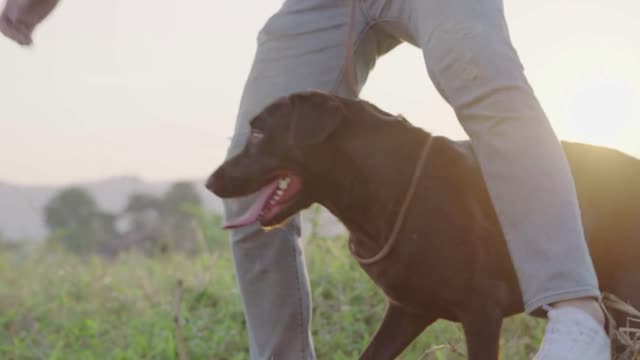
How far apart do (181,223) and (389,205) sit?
720cm

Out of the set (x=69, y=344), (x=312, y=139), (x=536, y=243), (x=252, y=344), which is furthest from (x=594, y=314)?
(x=69, y=344)

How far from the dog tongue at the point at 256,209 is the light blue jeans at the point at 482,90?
6.5 inches

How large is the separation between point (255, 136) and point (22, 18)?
0.80m

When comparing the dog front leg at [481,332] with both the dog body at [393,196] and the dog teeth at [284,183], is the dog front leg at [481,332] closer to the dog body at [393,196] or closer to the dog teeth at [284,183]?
the dog body at [393,196]

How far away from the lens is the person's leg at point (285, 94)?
11.6 feet

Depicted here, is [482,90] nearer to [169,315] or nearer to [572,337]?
[572,337]

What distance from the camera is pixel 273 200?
130 inches

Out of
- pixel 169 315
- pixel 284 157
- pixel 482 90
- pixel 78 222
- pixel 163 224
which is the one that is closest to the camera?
pixel 482 90

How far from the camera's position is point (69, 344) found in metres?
5.74

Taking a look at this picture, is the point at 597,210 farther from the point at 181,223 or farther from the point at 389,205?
the point at 181,223

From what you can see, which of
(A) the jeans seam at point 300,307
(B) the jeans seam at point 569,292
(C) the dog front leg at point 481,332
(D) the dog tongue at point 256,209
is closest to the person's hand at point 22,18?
(D) the dog tongue at point 256,209

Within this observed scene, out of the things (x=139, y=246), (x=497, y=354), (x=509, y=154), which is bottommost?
(x=139, y=246)

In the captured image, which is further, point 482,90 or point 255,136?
point 255,136

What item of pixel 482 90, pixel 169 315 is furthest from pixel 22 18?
pixel 169 315
